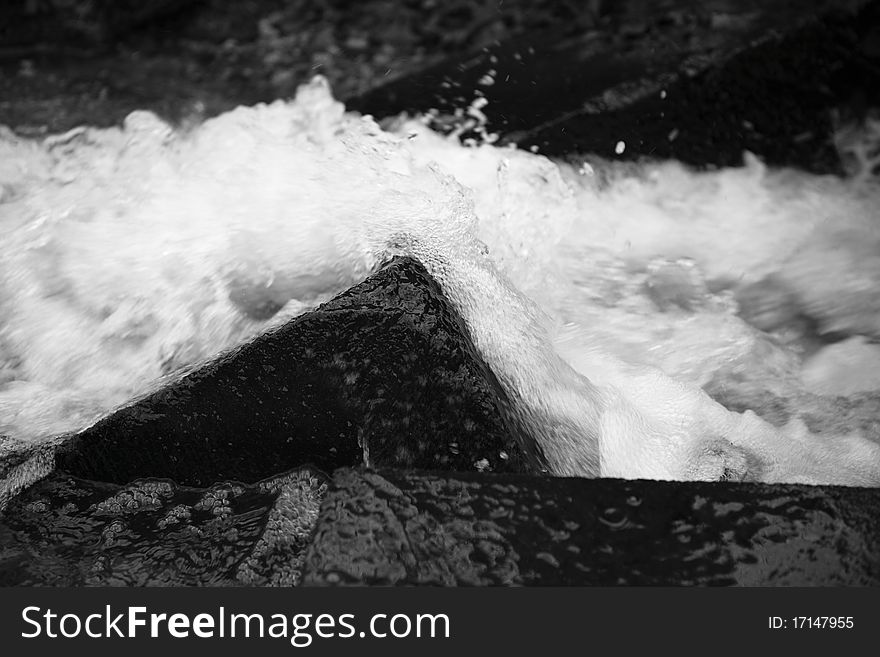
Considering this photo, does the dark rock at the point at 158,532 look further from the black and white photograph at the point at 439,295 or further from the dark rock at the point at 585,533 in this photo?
the dark rock at the point at 585,533

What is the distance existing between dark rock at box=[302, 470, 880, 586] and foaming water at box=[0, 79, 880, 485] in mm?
586

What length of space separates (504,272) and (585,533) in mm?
1408

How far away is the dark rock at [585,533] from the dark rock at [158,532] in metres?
0.31

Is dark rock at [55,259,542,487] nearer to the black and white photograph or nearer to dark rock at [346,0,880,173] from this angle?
the black and white photograph

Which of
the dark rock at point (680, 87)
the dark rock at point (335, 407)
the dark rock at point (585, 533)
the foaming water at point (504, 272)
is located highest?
the dark rock at point (680, 87)

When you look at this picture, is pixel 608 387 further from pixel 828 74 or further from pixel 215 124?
pixel 215 124

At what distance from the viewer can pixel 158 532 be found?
68.7 inches

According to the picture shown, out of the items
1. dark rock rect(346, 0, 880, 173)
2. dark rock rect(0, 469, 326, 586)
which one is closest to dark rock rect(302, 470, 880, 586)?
dark rock rect(0, 469, 326, 586)

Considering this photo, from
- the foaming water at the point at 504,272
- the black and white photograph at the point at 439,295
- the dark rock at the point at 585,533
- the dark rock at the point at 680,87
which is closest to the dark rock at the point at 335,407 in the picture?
the black and white photograph at the point at 439,295

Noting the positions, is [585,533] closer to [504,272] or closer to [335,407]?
[335,407]

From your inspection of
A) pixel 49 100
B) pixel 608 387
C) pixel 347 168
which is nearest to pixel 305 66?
pixel 347 168

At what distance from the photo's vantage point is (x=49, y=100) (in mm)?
3301

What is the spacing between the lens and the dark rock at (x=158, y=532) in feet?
5.23

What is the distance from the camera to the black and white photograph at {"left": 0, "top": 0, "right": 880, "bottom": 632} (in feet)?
4.69
